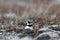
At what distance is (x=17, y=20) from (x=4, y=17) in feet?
0.48

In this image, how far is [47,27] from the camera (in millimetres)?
1660

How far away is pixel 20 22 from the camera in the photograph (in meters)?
1.69

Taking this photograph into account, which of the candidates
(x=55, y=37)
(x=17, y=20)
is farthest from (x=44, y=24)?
(x=17, y=20)

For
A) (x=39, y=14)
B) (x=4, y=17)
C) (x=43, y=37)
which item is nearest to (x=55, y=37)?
(x=43, y=37)

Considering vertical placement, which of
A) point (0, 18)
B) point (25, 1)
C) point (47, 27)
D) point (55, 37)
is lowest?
point (55, 37)

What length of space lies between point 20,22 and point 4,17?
0.18 m

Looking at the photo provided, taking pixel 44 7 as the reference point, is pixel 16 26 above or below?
below

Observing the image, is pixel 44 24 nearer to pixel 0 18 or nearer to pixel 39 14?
pixel 39 14

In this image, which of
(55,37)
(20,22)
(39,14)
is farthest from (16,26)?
(55,37)

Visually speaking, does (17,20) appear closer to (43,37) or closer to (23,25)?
(23,25)

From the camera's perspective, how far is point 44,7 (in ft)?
5.51

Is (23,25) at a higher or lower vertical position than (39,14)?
lower

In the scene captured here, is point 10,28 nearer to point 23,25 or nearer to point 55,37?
point 23,25

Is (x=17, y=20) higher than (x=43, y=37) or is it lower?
higher
